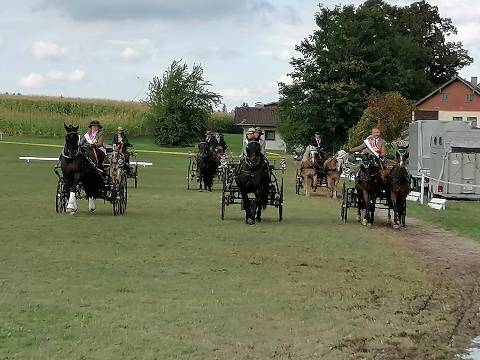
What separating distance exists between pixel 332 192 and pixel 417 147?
7001 mm

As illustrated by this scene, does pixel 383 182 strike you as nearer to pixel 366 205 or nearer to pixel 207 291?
pixel 366 205

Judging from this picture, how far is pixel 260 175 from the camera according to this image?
17.0m

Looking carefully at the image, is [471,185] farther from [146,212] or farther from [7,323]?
[7,323]

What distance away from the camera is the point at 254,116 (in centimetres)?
9638

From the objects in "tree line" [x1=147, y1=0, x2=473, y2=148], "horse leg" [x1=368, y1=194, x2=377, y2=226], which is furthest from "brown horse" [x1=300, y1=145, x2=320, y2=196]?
"tree line" [x1=147, y1=0, x2=473, y2=148]

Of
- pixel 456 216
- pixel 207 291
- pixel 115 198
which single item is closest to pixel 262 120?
pixel 456 216

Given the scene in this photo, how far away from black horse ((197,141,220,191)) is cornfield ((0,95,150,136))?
40918 mm

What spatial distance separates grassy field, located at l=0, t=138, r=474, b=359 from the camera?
7.25 m

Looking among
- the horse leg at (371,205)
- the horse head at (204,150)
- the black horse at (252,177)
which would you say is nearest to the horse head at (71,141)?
the black horse at (252,177)

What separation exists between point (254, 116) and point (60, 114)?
28391 millimetres

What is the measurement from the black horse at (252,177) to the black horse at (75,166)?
9.80ft

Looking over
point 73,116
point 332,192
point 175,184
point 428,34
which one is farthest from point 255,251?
point 428,34

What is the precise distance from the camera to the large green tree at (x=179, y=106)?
74.4 meters

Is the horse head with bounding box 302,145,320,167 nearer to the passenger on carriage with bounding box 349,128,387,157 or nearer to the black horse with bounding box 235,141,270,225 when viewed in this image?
the passenger on carriage with bounding box 349,128,387,157
